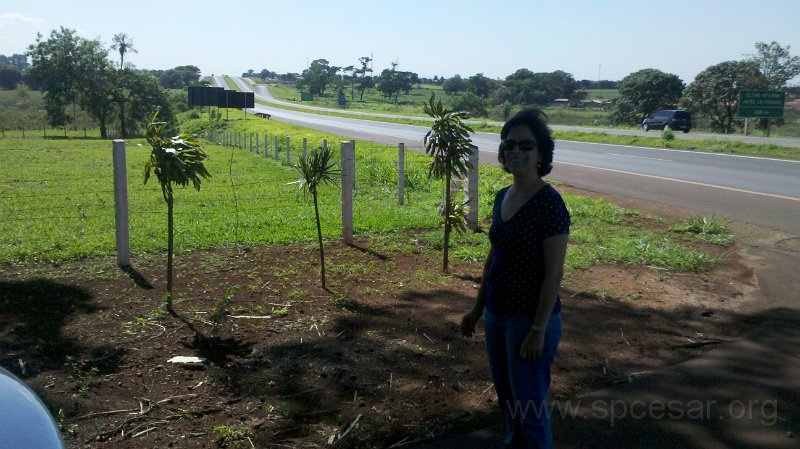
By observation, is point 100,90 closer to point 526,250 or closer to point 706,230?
point 706,230

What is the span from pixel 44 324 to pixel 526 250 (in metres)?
4.23

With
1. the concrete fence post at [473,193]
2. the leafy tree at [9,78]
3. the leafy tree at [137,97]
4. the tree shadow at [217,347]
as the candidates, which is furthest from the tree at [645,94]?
the leafy tree at [9,78]

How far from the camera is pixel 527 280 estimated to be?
3.31 m

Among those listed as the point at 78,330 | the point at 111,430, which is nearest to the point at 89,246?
the point at 78,330

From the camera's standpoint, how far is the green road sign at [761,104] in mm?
29266

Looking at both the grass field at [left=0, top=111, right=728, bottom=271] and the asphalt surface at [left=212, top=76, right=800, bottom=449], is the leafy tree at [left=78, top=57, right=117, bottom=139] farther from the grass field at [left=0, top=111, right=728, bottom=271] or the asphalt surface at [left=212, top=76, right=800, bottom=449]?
the asphalt surface at [left=212, top=76, right=800, bottom=449]

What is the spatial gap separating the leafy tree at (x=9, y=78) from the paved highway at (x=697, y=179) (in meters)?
95.8

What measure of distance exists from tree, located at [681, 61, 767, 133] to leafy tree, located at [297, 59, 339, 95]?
330ft

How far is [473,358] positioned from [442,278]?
229cm

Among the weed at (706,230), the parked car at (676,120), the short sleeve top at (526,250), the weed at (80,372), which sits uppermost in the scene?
the parked car at (676,120)

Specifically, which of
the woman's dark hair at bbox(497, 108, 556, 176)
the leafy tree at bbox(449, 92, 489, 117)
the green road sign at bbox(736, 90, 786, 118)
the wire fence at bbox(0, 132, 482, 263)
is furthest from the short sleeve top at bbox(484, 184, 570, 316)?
the leafy tree at bbox(449, 92, 489, 117)

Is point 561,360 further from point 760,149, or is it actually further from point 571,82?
point 571,82

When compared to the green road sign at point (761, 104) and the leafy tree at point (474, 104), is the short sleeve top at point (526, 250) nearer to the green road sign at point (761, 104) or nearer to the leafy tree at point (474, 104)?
the green road sign at point (761, 104)

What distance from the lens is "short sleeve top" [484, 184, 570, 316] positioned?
3256 mm
